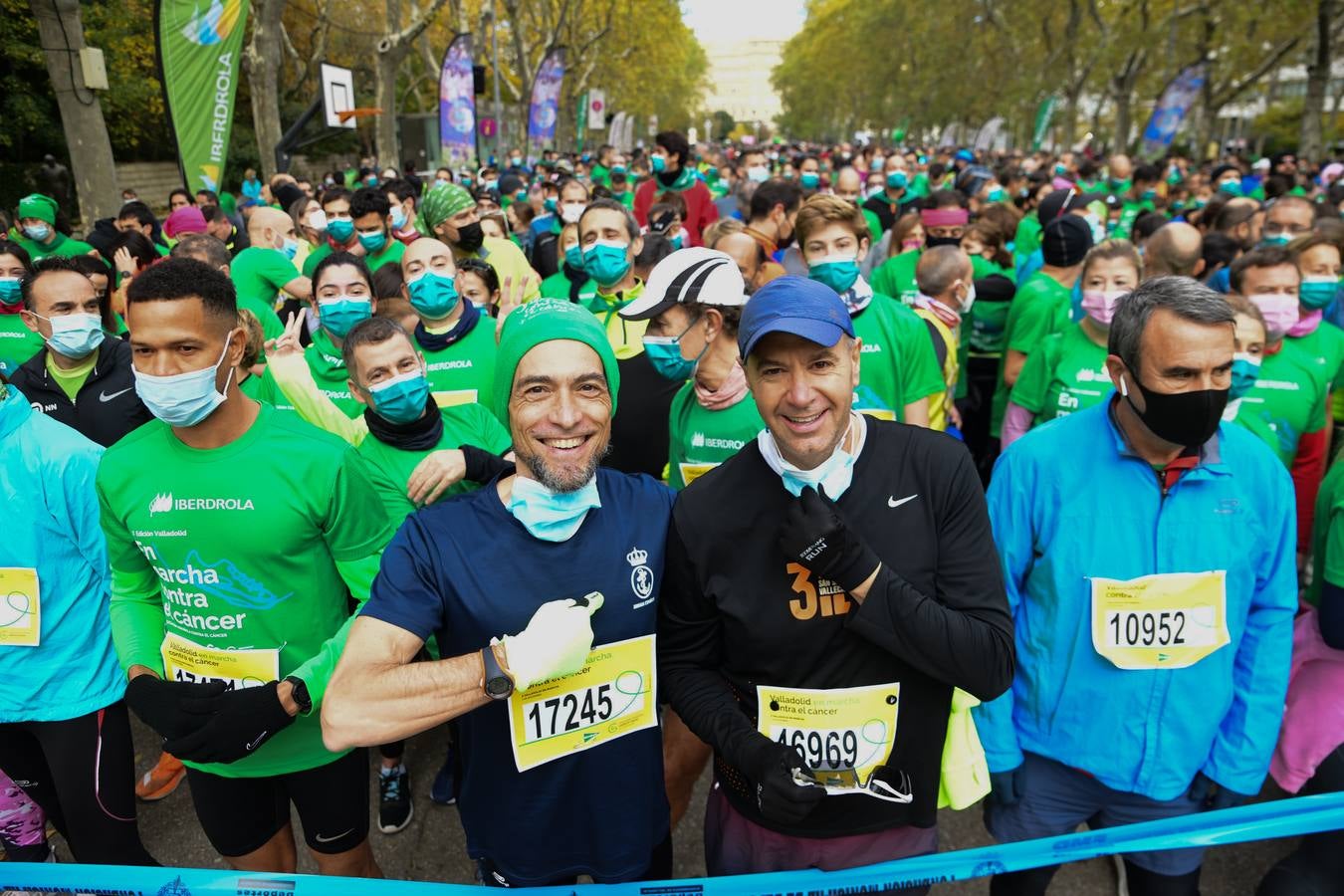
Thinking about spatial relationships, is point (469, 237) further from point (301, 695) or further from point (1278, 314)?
point (1278, 314)

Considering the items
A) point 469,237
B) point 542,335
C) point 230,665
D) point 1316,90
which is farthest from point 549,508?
point 1316,90

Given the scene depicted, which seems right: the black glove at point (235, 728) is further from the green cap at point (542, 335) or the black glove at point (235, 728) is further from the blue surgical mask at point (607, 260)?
the blue surgical mask at point (607, 260)

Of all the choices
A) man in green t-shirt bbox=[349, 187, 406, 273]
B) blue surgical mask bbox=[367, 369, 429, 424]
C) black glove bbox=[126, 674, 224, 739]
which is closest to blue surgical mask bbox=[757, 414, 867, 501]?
black glove bbox=[126, 674, 224, 739]

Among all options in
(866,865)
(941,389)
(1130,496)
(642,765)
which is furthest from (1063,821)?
(941,389)

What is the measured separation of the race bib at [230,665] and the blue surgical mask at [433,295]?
2.18 metres

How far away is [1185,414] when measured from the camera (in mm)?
2148

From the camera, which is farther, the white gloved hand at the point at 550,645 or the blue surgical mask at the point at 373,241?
the blue surgical mask at the point at 373,241

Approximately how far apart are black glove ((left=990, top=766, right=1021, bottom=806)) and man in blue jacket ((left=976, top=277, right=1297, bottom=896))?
0.41 feet

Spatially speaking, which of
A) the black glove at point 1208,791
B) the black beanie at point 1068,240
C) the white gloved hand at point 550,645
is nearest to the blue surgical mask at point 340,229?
the black beanie at point 1068,240

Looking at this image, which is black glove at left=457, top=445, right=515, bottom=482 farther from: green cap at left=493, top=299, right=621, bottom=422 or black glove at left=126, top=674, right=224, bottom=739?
black glove at left=126, top=674, right=224, bottom=739

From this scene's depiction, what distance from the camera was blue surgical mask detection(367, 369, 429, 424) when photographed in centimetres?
307

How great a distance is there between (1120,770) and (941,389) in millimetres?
2062

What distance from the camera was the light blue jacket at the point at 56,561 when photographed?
8.45 ft

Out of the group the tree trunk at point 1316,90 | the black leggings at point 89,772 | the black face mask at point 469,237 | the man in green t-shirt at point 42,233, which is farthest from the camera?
the tree trunk at point 1316,90
